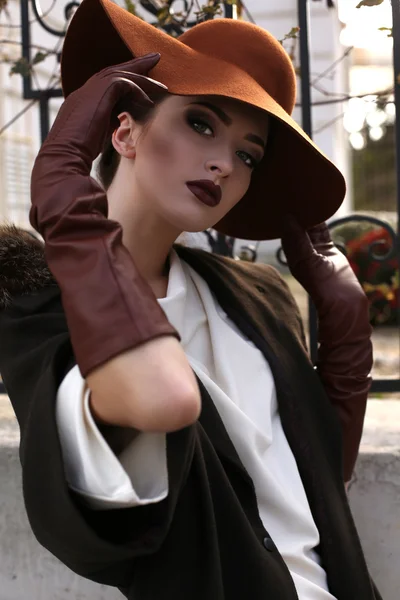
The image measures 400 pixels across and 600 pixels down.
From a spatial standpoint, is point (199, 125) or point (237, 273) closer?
point (199, 125)

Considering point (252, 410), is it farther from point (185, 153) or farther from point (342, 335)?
point (185, 153)

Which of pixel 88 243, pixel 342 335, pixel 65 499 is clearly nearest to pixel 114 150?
pixel 88 243

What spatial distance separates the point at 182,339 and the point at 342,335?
44 centimetres

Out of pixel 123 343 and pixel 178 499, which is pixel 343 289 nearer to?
pixel 178 499

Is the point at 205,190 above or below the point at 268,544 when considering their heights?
above

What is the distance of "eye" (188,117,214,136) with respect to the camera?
1.27 metres

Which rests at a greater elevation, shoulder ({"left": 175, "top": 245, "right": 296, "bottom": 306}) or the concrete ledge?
shoulder ({"left": 175, "top": 245, "right": 296, "bottom": 306})

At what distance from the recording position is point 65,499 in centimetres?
93

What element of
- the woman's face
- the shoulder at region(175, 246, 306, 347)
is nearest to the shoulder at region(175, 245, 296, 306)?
the shoulder at region(175, 246, 306, 347)

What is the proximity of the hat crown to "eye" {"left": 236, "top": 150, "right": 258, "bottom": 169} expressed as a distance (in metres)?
0.14

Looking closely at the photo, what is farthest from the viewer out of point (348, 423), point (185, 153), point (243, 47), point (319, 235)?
point (319, 235)

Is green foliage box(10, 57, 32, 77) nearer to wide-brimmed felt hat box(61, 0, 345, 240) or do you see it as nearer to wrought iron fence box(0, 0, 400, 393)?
wrought iron fence box(0, 0, 400, 393)

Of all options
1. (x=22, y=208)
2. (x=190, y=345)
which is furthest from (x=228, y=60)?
(x=22, y=208)

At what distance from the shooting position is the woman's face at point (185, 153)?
125cm
